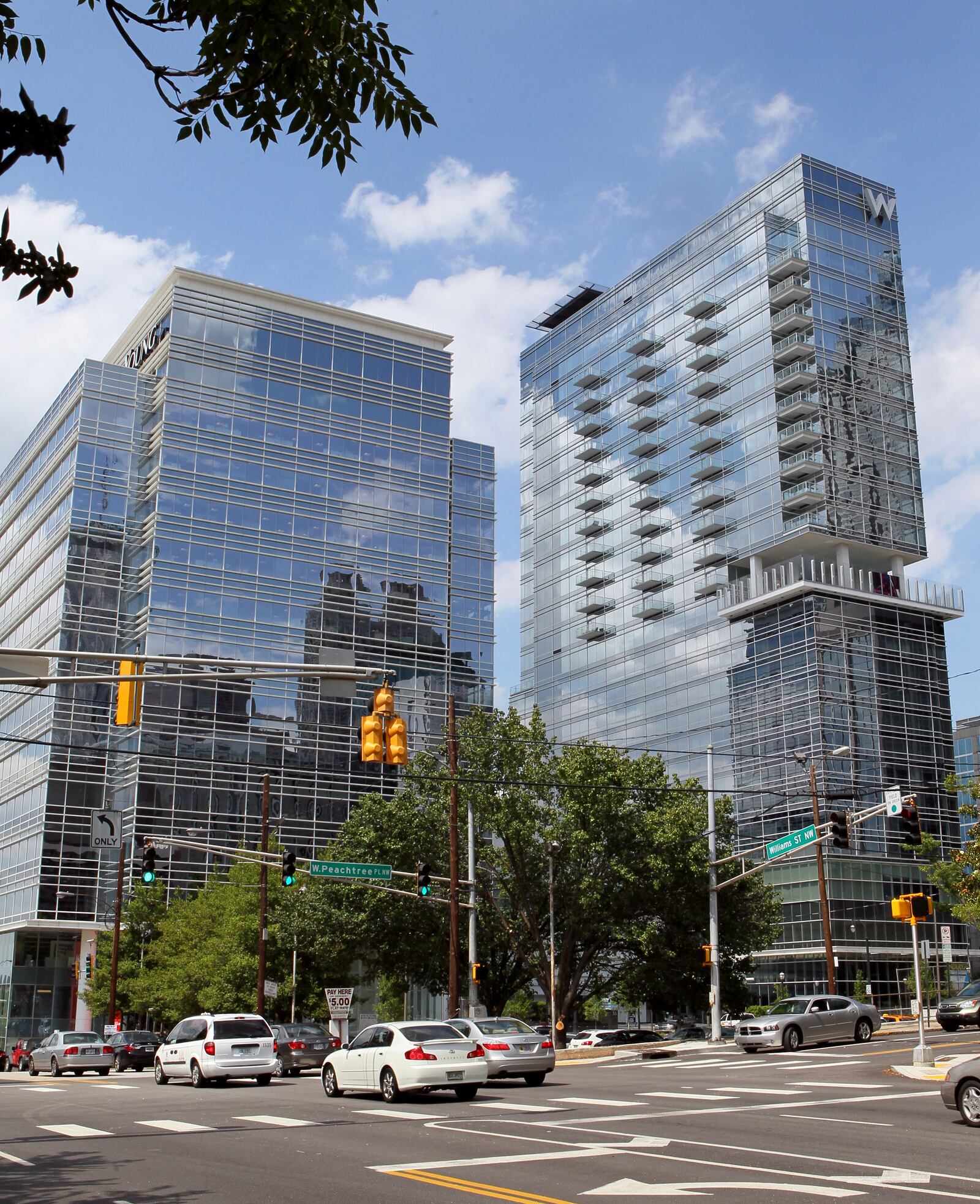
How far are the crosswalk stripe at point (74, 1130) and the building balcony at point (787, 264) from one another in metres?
83.1

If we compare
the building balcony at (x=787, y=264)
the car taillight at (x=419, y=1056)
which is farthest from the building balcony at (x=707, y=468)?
the car taillight at (x=419, y=1056)

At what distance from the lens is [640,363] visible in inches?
4208

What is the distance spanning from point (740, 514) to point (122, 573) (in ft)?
144

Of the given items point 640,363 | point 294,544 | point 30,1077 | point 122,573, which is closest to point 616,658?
point 640,363

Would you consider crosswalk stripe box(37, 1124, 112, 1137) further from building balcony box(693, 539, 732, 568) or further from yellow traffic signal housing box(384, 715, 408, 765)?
building balcony box(693, 539, 732, 568)

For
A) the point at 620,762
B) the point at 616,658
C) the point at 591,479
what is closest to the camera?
the point at 620,762

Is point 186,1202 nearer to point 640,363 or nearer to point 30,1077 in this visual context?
point 30,1077

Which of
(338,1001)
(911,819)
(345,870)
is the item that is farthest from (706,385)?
(338,1001)

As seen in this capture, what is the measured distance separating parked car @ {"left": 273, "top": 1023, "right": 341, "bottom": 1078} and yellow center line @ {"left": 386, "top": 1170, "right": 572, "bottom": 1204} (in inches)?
923

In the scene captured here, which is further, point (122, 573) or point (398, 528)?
point (398, 528)

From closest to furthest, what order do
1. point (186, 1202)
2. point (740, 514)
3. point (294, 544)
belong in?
point (186, 1202) < point (294, 544) < point (740, 514)

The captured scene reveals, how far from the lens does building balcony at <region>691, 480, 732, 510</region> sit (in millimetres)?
95125

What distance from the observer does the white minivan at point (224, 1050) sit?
2728 centimetres

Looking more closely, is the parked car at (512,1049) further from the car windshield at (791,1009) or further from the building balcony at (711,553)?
the building balcony at (711,553)
